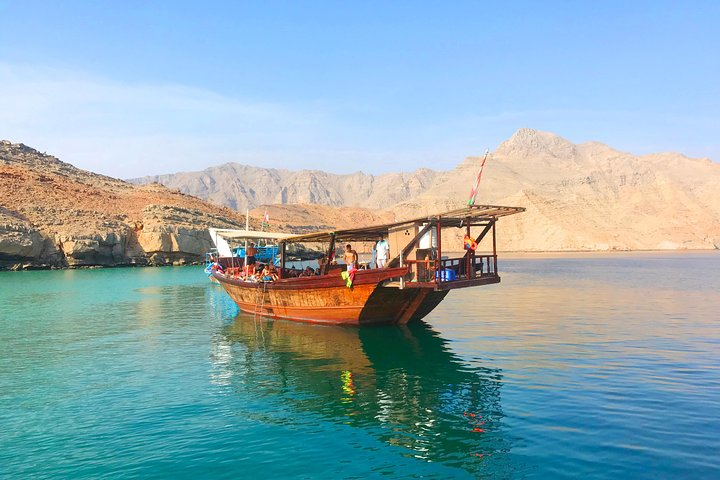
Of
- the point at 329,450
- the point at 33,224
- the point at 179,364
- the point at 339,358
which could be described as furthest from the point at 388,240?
the point at 33,224

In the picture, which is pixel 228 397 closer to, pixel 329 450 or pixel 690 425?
pixel 329 450

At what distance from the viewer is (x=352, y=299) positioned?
21.1m

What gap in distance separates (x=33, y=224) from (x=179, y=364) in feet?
226

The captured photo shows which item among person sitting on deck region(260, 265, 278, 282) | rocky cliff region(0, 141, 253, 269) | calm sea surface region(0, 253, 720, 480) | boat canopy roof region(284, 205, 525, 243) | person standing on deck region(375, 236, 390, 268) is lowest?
calm sea surface region(0, 253, 720, 480)

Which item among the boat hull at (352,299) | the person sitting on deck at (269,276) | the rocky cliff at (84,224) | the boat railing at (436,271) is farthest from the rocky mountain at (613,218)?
the boat railing at (436,271)

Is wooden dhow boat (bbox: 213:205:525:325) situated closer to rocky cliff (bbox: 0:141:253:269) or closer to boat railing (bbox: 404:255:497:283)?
boat railing (bbox: 404:255:497:283)

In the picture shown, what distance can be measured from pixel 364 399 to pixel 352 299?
847 centimetres

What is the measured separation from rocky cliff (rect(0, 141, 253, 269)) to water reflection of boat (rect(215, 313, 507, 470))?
194 feet

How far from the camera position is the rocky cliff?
224 feet

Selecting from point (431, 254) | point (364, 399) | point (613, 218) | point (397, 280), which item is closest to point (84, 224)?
point (397, 280)

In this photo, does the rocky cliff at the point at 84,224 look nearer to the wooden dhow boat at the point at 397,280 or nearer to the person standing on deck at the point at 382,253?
the wooden dhow boat at the point at 397,280

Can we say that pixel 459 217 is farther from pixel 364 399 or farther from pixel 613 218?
pixel 613 218

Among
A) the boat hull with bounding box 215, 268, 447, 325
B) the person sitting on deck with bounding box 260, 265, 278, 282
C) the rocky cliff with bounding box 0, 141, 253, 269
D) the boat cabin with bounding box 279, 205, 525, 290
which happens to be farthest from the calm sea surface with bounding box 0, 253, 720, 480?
the rocky cliff with bounding box 0, 141, 253, 269

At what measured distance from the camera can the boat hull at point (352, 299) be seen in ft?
66.5
